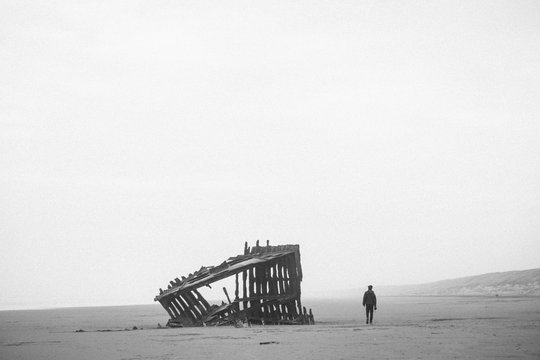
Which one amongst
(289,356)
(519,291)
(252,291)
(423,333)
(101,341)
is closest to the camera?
(289,356)

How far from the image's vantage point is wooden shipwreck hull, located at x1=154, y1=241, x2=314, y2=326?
18.3 meters

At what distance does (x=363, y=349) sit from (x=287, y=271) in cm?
982

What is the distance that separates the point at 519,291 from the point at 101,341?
50.3 m

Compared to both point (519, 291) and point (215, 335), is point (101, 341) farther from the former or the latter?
point (519, 291)

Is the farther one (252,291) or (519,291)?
(519,291)

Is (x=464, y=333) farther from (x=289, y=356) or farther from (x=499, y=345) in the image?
(x=289, y=356)

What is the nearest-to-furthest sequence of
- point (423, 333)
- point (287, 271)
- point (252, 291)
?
point (423, 333) → point (252, 291) → point (287, 271)

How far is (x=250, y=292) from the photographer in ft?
60.6

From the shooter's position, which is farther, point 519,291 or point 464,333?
point 519,291

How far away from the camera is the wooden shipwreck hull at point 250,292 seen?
18.3 metres

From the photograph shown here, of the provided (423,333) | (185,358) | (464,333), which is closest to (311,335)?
(423,333)

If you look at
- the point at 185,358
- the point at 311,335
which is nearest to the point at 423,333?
the point at 311,335

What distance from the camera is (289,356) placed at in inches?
375

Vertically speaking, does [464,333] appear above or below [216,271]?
below
